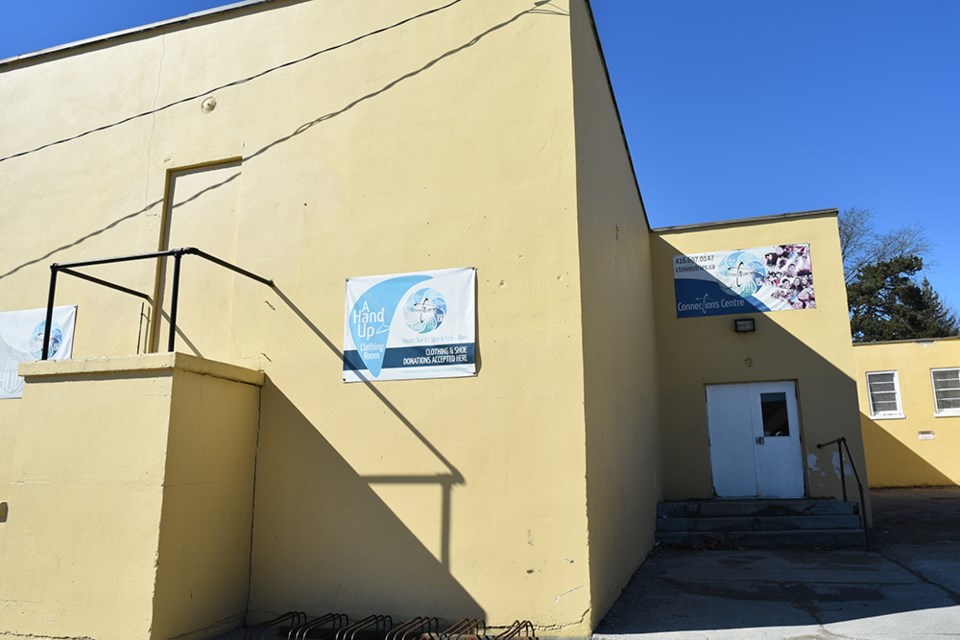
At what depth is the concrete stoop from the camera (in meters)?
9.48

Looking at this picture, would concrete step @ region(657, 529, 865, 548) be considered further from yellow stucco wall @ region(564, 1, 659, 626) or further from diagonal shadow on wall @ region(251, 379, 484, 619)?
diagonal shadow on wall @ region(251, 379, 484, 619)

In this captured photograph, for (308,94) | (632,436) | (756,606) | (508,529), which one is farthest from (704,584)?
(308,94)

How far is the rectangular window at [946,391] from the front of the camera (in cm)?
1728

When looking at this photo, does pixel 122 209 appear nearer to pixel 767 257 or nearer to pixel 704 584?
pixel 704 584

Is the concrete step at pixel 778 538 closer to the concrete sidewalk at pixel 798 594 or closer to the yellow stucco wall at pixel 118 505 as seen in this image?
the concrete sidewalk at pixel 798 594

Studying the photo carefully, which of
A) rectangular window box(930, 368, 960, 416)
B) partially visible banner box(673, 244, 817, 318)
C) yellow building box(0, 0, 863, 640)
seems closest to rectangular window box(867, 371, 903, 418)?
rectangular window box(930, 368, 960, 416)

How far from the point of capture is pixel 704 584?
7074 mm

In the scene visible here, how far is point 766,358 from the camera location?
39.4ft

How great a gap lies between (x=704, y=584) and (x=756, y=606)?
3.28 ft

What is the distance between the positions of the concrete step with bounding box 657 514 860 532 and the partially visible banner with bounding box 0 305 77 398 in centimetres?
810

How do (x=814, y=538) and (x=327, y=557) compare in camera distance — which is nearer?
(x=327, y=557)

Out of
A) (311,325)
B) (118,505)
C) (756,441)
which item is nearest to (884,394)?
(756,441)

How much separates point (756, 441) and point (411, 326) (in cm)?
814

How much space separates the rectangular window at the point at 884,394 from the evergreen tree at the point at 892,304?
1236cm
